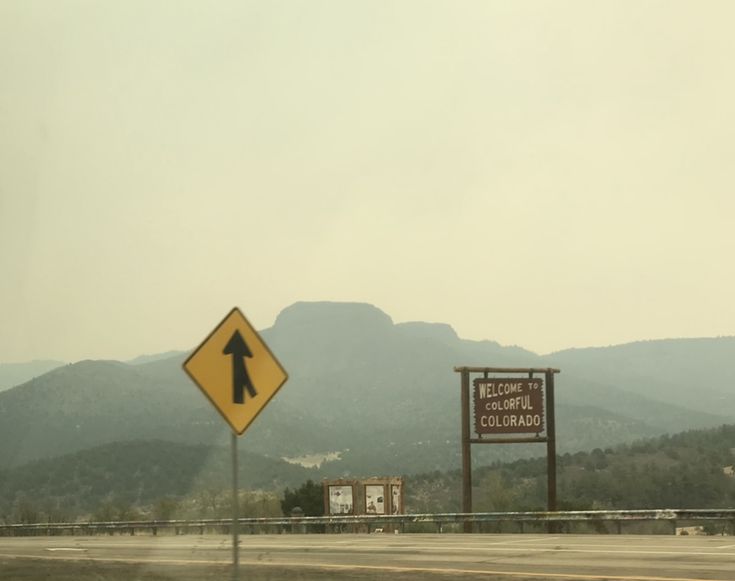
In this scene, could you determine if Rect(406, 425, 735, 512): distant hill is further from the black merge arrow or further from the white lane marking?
the black merge arrow

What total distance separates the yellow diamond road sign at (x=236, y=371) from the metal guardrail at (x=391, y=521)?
18.4 m

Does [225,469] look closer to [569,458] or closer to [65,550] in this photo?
[569,458]

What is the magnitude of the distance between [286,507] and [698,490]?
2729 centimetres

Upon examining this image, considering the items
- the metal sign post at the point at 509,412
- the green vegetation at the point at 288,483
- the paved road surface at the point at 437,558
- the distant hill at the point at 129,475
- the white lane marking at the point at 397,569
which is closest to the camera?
the white lane marking at the point at 397,569

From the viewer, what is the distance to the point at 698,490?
224ft

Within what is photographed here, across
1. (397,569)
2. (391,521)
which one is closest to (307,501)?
(391,521)

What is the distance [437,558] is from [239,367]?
460 inches

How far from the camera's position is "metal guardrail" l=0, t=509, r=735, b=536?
28.6 metres

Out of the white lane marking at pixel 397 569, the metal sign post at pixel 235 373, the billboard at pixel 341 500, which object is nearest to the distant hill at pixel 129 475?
the billboard at pixel 341 500

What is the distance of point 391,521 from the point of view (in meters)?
36.8

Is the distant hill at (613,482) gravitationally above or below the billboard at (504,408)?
below

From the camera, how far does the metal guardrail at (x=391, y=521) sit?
93.7 ft

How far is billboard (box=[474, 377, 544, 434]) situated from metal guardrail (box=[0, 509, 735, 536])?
3148mm

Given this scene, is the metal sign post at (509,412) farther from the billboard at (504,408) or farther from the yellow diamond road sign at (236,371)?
the yellow diamond road sign at (236,371)
